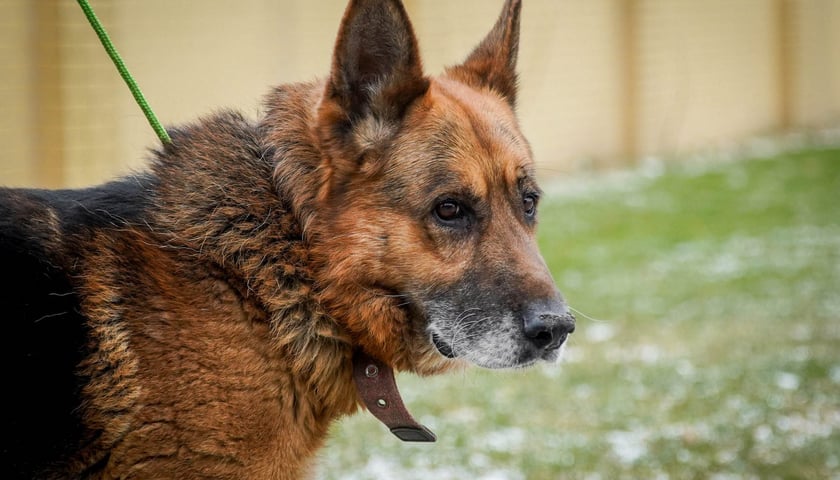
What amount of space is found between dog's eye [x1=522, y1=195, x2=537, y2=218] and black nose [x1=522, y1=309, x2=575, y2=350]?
52 cm

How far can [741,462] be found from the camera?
5.67 meters

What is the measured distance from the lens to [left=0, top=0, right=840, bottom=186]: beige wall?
35.7 feet

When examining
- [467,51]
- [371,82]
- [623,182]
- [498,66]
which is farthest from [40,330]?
[623,182]

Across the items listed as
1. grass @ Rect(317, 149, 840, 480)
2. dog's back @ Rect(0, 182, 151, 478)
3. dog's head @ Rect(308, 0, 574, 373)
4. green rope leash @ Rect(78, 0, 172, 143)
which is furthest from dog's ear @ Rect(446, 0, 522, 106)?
dog's back @ Rect(0, 182, 151, 478)

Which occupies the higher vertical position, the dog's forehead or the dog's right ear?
the dog's right ear

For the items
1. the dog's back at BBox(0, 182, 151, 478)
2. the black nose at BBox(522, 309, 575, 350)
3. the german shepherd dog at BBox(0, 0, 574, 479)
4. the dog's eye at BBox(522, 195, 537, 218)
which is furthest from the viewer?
the dog's eye at BBox(522, 195, 537, 218)

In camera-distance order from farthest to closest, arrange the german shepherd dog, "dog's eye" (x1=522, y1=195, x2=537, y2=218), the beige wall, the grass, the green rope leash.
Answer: the beige wall, the grass, "dog's eye" (x1=522, y1=195, x2=537, y2=218), the green rope leash, the german shepherd dog

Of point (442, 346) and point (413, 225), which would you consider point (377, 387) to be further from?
point (413, 225)

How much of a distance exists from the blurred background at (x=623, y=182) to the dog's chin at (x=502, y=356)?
0.66 m

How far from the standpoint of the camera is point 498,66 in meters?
3.93

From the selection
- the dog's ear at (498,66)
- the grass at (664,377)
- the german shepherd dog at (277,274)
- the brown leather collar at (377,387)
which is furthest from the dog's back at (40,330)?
the dog's ear at (498,66)

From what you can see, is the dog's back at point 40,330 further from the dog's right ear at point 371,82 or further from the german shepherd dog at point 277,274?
the dog's right ear at point 371,82

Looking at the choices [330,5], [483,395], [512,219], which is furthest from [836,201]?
[512,219]

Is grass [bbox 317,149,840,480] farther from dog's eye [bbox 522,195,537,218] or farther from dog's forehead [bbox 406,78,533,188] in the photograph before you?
dog's forehead [bbox 406,78,533,188]
